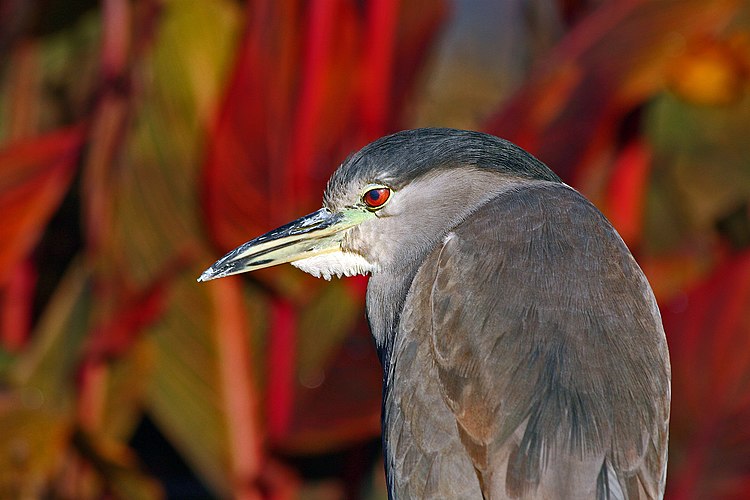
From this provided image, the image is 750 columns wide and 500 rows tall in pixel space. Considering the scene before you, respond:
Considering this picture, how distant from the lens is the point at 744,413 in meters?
3.08

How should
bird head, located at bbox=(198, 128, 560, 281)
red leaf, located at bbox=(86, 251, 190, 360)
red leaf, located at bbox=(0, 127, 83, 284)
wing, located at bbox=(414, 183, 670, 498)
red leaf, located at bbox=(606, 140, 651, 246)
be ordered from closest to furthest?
wing, located at bbox=(414, 183, 670, 498), bird head, located at bbox=(198, 128, 560, 281), red leaf, located at bbox=(86, 251, 190, 360), red leaf, located at bbox=(0, 127, 83, 284), red leaf, located at bbox=(606, 140, 651, 246)

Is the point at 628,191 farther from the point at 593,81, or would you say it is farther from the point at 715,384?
the point at 715,384

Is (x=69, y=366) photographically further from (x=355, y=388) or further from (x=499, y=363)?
(x=499, y=363)

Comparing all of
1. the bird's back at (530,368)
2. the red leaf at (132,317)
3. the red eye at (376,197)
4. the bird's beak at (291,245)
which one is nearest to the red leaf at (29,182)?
the red leaf at (132,317)

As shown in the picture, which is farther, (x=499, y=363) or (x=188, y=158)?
(x=188, y=158)

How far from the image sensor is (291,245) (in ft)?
7.13

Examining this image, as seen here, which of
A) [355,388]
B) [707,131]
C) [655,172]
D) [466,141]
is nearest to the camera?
[466,141]

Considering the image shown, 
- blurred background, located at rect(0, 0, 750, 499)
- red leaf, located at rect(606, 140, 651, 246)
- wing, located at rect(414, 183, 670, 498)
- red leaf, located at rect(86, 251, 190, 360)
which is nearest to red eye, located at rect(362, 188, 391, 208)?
wing, located at rect(414, 183, 670, 498)

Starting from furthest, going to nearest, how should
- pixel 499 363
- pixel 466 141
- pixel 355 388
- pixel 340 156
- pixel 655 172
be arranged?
pixel 655 172
pixel 340 156
pixel 355 388
pixel 466 141
pixel 499 363

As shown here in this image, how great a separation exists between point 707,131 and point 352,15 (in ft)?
5.79

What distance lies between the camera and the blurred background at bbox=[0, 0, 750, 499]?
10.1ft

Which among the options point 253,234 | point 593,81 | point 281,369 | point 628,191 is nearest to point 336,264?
point 253,234

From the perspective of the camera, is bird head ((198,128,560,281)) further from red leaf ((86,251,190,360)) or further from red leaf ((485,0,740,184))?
red leaf ((485,0,740,184))

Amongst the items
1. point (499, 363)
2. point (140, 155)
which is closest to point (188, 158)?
point (140, 155)
